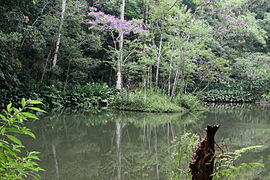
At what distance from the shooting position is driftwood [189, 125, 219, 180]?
4.85 ft

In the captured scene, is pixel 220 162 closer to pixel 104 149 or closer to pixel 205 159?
pixel 205 159

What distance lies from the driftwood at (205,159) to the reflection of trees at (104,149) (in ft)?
4.79

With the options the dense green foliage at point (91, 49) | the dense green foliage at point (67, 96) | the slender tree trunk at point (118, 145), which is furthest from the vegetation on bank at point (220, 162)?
the dense green foliage at point (67, 96)

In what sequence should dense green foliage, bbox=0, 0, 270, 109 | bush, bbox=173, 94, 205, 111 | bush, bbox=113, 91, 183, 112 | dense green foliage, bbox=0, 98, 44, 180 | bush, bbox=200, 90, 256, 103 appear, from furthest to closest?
bush, bbox=200, 90, 256, 103 → bush, bbox=173, 94, 205, 111 → bush, bbox=113, 91, 183, 112 → dense green foliage, bbox=0, 0, 270, 109 → dense green foliage, bbox=0, 98, 44, 180

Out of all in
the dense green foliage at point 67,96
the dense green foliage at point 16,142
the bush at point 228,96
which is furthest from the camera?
the bush at point 228,96

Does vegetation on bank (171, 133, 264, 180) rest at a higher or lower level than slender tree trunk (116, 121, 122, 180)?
higher

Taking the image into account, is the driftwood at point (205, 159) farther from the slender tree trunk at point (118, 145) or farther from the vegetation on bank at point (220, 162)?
the slender tree trunk at point (118, 145)

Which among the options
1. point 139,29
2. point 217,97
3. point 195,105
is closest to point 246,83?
point 217,97

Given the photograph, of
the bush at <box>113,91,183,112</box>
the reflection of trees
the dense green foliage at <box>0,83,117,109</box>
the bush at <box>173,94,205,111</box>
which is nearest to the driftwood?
the reflection of trees

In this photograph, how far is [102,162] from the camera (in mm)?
3363

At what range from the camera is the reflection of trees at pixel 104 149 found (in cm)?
300

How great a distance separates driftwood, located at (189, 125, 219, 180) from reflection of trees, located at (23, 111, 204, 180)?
4.79 ft

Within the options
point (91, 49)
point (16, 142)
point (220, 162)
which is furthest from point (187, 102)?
point (16, 142)

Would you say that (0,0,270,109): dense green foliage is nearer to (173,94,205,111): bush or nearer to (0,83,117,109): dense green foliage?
(0,83,117,109): dense green foliage
